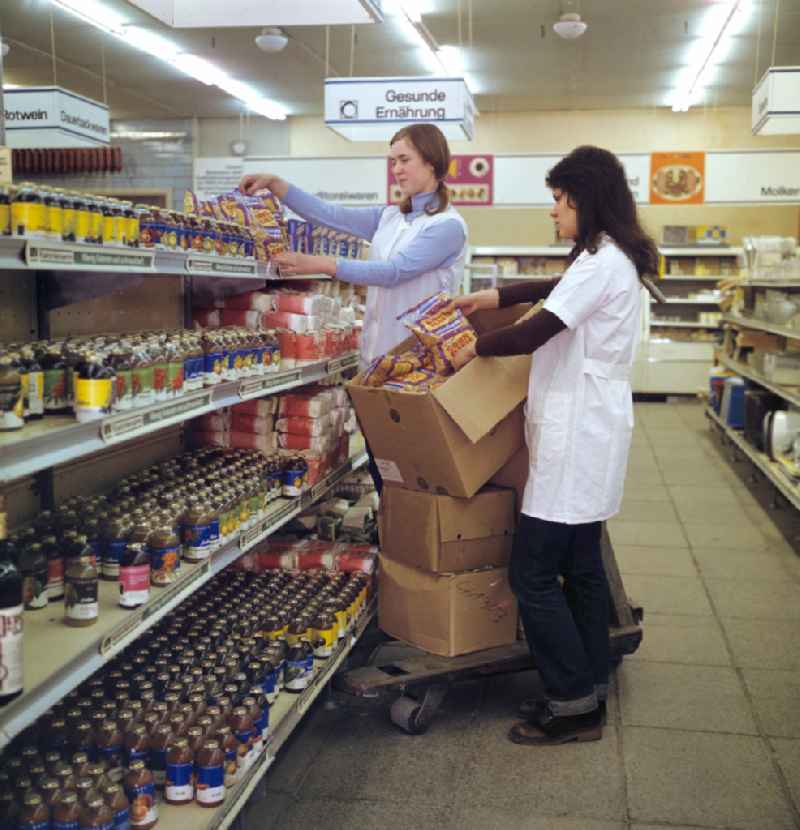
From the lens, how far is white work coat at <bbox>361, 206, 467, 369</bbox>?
368cm

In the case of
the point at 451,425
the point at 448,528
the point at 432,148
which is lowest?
the point at 448,528

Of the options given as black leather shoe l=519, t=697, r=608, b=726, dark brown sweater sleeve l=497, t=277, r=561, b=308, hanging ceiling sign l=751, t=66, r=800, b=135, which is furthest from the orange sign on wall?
black leather shoe l=519, t=697, r=608, b=726

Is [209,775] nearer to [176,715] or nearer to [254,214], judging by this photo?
[176,715]

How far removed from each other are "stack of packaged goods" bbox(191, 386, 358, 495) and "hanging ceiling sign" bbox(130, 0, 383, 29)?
136 centimetres

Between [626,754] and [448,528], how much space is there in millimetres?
926

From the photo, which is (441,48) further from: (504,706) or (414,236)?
(504,706)

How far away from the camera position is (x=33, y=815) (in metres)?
1.95

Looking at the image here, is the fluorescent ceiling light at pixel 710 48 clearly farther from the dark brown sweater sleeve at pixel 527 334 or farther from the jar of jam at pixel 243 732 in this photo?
the jar of jam at pixel 243 732

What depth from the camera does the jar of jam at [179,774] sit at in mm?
2270

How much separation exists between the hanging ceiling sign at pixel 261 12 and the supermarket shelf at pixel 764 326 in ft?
12.1

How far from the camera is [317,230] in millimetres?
4047

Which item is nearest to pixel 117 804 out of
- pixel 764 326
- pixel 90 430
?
pixel 90 430

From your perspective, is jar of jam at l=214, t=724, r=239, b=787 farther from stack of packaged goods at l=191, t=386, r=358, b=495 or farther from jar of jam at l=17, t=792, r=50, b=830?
stack of packaged goods at l=191, t=386, r=358, b=495

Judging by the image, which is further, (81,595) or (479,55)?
(479,55)
